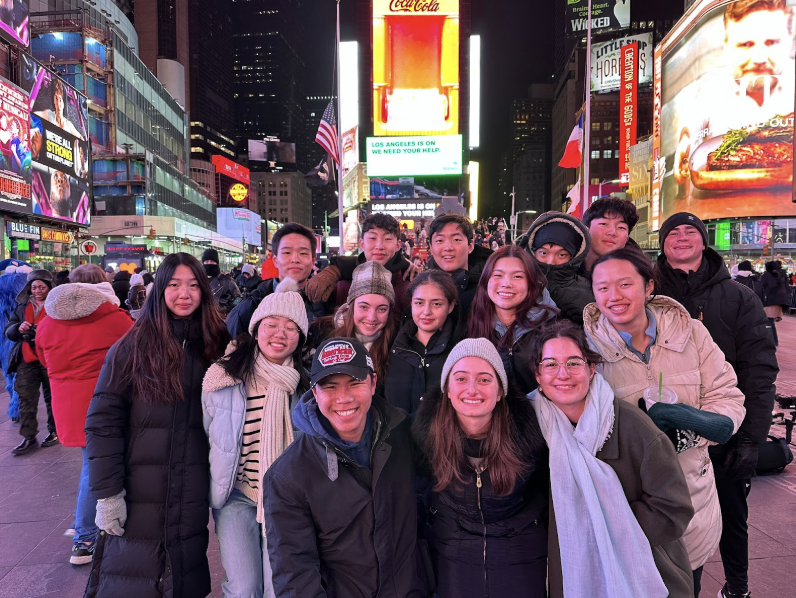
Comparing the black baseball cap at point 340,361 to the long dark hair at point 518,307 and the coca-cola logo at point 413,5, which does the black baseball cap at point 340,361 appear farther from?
the coca-cola logo at point 413,5

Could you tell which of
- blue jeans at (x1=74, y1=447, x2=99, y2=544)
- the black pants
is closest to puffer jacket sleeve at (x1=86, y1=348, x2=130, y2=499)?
blue jeans at (x1=74, y1=447, x2=99, y2=544)

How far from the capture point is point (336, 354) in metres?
2.37

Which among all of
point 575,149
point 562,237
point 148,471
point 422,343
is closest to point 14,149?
point 575,149

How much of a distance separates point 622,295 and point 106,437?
9.68 feet

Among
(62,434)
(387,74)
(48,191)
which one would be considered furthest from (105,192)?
(62,434)

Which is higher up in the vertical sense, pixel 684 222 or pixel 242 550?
pixel 684 222

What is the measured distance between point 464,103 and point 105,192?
40.8 meters

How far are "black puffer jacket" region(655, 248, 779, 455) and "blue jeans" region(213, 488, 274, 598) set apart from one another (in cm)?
289

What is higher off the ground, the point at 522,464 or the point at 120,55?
the point at 120,55

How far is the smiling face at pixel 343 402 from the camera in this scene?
7.70 feet

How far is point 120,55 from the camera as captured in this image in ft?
174

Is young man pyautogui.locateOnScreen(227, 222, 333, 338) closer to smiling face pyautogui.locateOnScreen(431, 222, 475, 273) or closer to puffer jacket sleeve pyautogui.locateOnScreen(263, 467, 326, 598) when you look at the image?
smiling face pyautogui.locateOnScreen(431, 222, 475, 273)

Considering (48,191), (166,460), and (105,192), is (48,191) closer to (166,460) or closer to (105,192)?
(105,192)

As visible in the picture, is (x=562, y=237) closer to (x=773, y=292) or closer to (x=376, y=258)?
(x=376, y=258)
